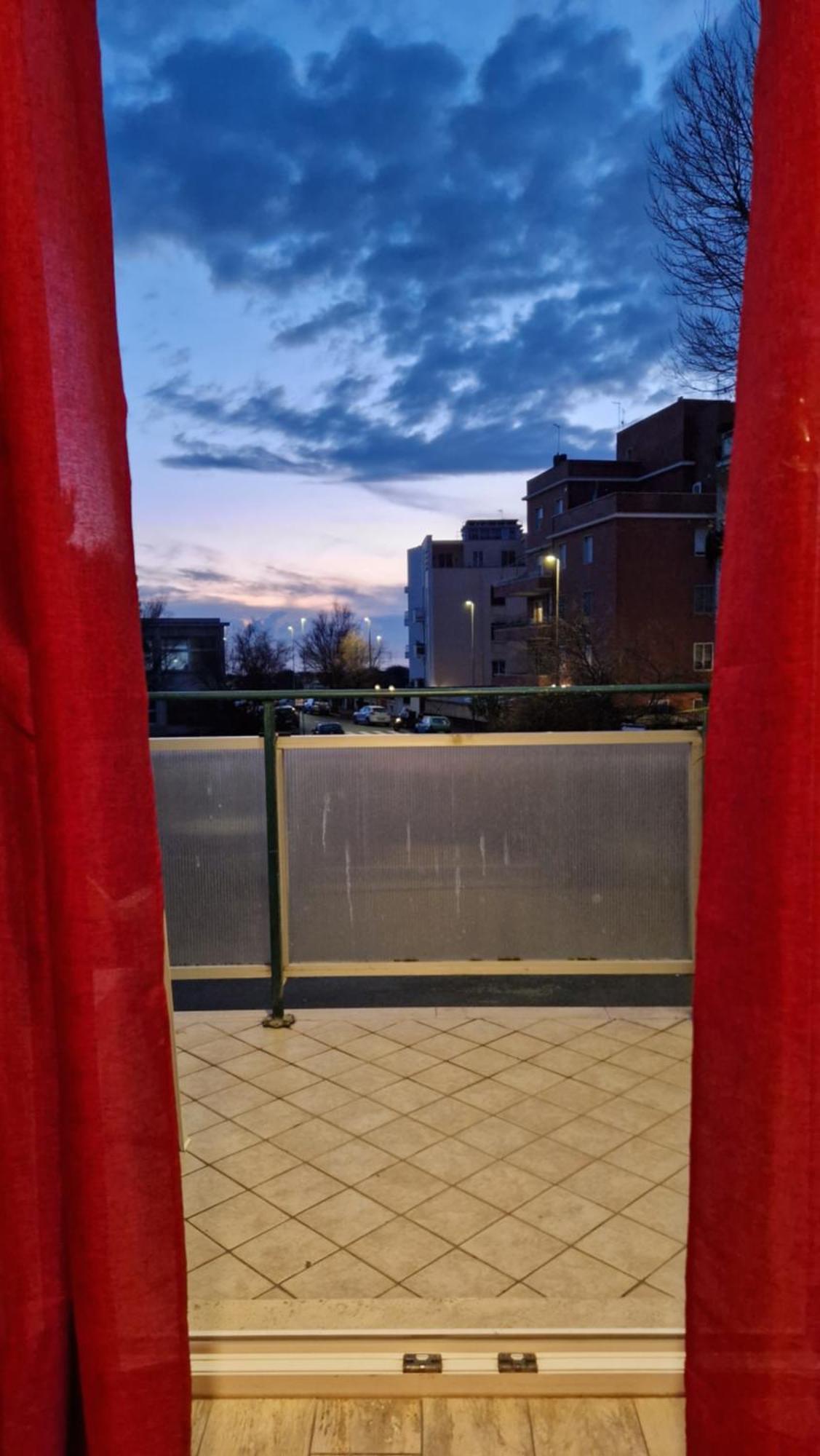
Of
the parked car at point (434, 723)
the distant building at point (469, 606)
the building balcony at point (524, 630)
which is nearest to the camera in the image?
the building balcony at point (524, 630)

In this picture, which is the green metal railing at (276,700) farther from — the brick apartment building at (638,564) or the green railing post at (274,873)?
the brick apartment building at (638,564)

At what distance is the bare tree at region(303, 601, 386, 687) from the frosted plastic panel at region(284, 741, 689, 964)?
5860cm

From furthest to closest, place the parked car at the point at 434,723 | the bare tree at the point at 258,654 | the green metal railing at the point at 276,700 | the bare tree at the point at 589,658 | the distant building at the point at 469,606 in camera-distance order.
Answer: the bare tree at the point at 258,654 < the distant building at the point at 469,606 < the parked car at the point at 434,723 < the bare tree at the point at 589,658 < the green metal railing at the point at 276,700

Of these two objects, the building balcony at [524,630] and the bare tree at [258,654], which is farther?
the bare tree at [258,654]

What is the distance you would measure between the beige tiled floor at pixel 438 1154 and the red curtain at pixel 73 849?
67cm

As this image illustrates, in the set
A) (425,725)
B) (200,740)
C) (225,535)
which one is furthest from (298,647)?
(200,740)

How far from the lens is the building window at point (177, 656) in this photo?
43484 millimetres

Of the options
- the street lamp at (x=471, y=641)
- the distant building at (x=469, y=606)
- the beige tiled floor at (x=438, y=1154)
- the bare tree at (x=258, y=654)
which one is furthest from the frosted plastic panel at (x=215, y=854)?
the bare tree at (x=258, y=654)

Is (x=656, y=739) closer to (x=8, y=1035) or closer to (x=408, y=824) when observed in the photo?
(x=408, y=824)

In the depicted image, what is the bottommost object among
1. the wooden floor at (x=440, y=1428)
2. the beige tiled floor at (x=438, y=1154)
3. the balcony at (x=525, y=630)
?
the beige tiled floor at (x=438, y=1154)

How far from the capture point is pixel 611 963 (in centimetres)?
290

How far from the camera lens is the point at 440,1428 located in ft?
4.39

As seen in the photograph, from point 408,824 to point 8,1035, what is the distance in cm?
192

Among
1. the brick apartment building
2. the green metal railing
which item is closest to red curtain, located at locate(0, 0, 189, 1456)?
the green metal railing
